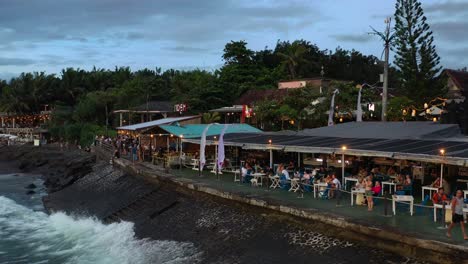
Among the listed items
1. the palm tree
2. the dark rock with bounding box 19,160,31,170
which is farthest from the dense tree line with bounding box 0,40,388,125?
the dark rock with bounding box 19,160,31,170

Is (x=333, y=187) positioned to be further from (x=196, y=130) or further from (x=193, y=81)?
(x=193, y=81)

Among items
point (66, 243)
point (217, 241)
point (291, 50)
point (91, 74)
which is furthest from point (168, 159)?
point (91, 74)

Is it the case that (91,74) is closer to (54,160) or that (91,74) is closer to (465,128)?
(54,160)

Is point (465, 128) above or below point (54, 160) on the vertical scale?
above

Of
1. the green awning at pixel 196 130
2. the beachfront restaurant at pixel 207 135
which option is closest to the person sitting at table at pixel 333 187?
the beachfront restaurant at pixel 207 135

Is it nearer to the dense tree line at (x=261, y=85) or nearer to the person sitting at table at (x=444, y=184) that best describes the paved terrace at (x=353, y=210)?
the person sitting at table at (x=444, y=184)
